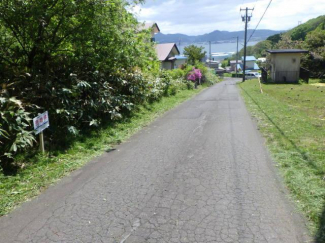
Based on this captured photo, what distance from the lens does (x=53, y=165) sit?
5.52 meters

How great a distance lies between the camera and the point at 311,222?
11.1 ft

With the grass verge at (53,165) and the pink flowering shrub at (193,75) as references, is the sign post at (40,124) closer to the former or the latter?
the grass verge at (53,165)

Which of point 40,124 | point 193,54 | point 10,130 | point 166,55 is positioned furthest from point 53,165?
point 193,54

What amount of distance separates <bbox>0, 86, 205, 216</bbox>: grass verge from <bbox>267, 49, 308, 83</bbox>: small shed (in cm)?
2466

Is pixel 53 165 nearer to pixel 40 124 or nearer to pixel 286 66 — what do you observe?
pixel 40 124

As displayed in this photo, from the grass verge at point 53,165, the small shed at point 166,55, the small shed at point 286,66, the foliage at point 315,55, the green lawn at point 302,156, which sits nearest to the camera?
the green lawn at point 302,156

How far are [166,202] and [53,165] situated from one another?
2.68 m

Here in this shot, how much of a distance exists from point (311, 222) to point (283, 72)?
2872cm

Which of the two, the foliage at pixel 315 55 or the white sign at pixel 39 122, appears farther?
the foliage at pixel 315 55

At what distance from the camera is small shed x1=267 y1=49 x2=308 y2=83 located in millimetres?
28952

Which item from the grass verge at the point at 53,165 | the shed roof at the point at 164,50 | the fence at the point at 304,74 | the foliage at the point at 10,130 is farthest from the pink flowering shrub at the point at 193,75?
the foliage at the point at 10,130

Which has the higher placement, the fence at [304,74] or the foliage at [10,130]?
the fence at [304,74]

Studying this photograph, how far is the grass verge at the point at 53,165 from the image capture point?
432 centimetres

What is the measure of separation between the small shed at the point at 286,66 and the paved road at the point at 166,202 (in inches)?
998
